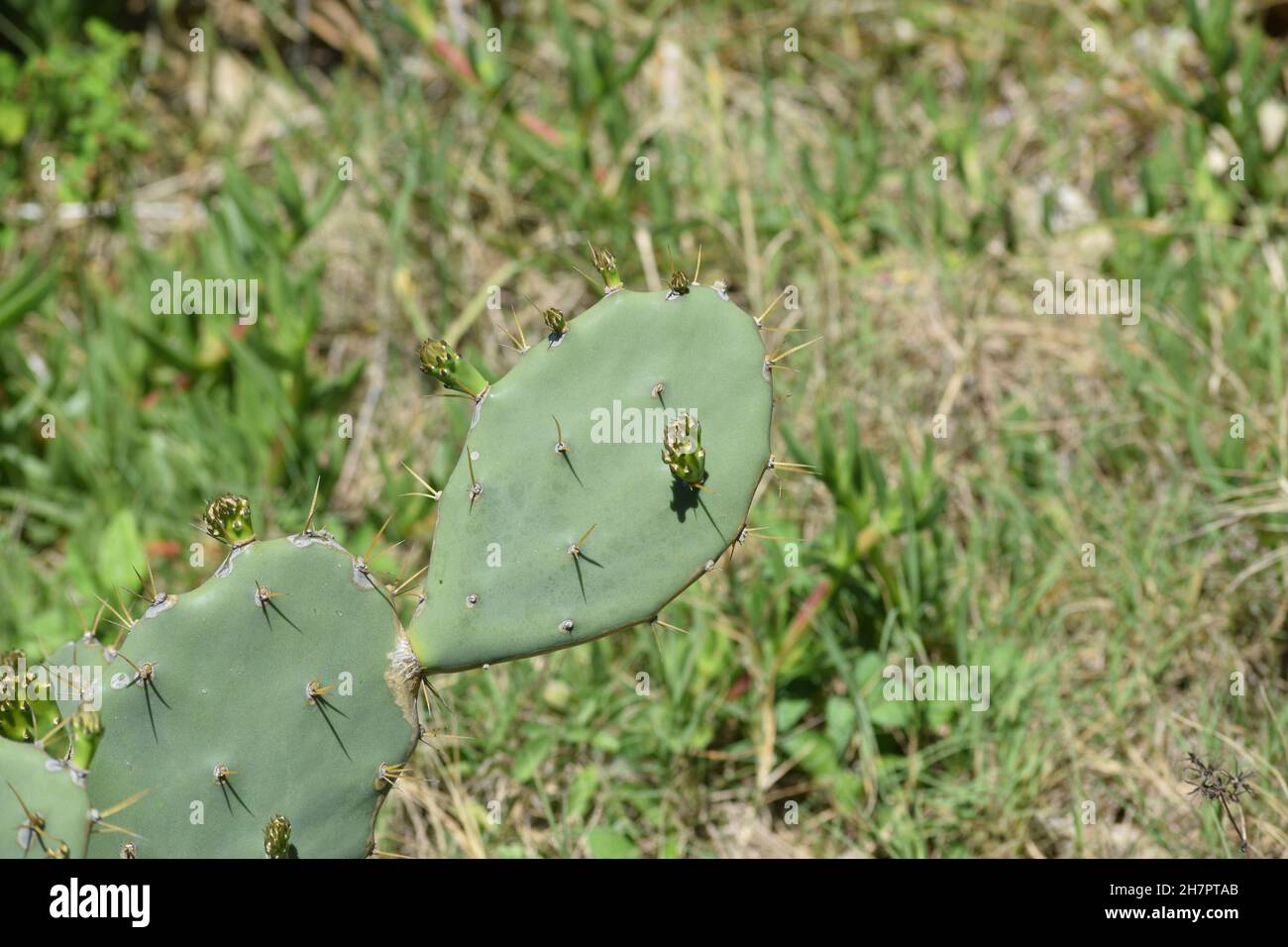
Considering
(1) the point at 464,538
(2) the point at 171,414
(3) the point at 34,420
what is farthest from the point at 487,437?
(3) the point at 34,420

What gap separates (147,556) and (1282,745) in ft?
7.60

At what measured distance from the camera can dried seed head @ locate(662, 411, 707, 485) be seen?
170 cm

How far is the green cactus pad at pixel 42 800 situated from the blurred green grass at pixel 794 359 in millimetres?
677

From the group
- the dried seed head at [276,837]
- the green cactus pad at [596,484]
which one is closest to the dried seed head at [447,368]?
the green cactus pad at [596,484]

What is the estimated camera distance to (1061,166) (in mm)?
3576

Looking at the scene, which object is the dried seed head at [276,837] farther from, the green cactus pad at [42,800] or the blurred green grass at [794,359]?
the blurred green grass at [794,359]

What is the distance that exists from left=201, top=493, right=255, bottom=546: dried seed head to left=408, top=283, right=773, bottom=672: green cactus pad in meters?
0.25

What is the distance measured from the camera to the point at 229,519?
1720 mm

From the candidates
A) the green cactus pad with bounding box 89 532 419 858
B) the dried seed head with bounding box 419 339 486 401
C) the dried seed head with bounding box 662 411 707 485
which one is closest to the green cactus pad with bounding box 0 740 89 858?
the green cactus pad with bounding box 89 532 419 858

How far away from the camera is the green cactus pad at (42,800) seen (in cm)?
A: 159

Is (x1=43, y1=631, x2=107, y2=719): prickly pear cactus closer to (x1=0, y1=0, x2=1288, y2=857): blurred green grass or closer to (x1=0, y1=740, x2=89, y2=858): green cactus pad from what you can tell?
(x1=0, y1=740, x2=89, y2=858): green cactus pad

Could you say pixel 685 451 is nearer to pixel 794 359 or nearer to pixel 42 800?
pixel 42 800

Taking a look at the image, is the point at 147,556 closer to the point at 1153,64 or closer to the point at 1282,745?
the point at 1282,745
